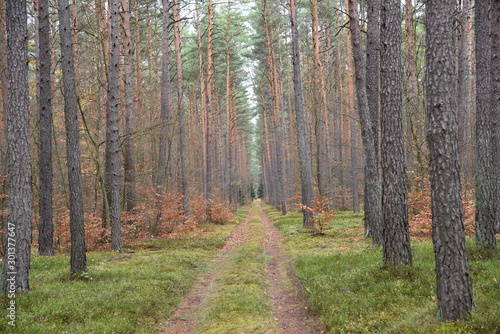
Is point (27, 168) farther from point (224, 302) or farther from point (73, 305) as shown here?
point (224, 302)

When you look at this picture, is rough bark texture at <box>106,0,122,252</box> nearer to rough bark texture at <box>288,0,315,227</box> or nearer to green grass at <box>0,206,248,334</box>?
green grass at <box>0,206,248,334</box>

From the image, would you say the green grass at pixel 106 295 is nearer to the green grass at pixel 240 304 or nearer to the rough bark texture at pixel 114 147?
the green grass at pixel 240 304

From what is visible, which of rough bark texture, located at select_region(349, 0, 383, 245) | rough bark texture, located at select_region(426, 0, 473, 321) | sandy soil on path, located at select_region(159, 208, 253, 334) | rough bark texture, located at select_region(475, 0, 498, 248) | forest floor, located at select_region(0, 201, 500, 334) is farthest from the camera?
rough bark texture, located at select_region(349, 0, 383, 245)

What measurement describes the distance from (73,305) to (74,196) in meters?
2.67

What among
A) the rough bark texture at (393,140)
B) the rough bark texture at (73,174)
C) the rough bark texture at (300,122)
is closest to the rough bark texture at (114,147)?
the rough bark texture at (73,174)

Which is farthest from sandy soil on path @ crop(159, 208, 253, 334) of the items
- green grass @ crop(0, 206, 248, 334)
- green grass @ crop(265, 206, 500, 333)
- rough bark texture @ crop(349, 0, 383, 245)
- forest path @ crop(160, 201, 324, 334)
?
rough bark texture @ crop(349, 0, 383, 245)

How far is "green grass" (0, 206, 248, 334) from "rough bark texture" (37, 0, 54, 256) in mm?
1208

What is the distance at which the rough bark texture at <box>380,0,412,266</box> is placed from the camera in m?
6.70

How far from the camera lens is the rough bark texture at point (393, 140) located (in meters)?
6.70

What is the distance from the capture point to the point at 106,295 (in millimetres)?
6434

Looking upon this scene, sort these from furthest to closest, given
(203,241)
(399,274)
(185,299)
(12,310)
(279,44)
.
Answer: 1. (279,44)
2. (203,241)
3. (185,299)
4. (399,274)
5. (12,310)

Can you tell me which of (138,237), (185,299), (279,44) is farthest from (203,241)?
(279,44)

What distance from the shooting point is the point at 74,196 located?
7633 mm

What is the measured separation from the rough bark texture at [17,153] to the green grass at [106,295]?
61cm
